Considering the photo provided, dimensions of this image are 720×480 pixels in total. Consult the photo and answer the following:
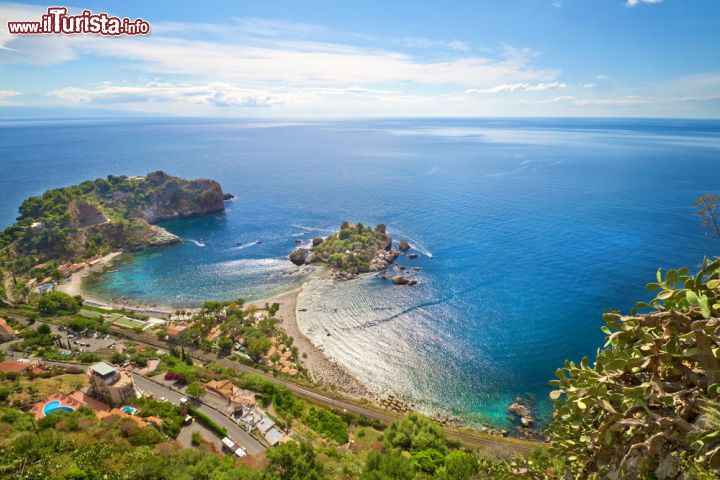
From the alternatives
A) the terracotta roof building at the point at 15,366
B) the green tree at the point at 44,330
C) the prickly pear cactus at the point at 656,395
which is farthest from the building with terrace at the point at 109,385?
the prickly pear cactus at the point at 656,395

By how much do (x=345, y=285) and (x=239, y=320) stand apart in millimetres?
21799

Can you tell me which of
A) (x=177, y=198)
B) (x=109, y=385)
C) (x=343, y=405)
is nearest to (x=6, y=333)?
(x=109, y=385)

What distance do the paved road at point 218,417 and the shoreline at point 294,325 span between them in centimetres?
1337

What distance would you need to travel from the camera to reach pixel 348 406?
142ft

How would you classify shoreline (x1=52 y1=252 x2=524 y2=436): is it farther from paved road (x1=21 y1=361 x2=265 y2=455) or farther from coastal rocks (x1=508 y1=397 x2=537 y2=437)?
paved road (x1=21 y1=361 x2=265 y2=455)

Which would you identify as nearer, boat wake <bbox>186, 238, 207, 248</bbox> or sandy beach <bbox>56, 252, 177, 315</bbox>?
sandy beach <bbox>56, 252, 177, 315</bbox>

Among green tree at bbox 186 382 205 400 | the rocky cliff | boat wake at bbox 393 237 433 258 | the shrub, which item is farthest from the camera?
boat wake at bbox 393 237 433 258

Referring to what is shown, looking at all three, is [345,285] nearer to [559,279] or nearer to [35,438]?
Result: [559,279]

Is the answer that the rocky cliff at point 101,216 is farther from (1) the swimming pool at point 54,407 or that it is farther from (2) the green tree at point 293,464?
(2) the green tree at point 293,464

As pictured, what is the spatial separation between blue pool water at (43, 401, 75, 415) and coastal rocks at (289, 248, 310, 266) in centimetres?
5024

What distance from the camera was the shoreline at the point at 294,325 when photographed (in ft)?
156

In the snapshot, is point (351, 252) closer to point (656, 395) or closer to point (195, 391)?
point (195, 391)

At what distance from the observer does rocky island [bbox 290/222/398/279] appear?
76000 millimetres

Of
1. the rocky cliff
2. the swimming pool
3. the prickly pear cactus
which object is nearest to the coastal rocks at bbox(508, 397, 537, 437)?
the prickly pear cactus
